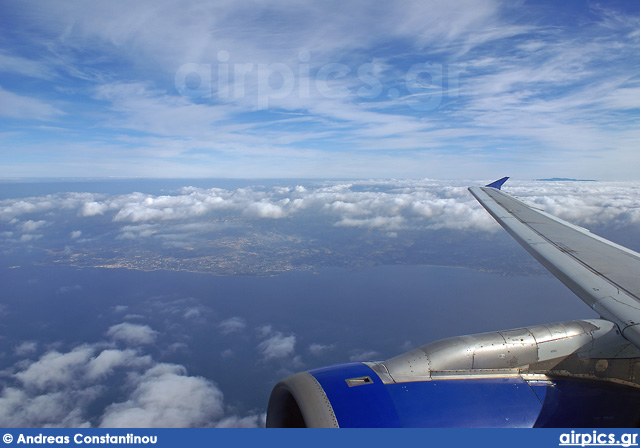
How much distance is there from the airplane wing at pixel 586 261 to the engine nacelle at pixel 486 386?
0.43 metres

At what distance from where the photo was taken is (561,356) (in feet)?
11.2

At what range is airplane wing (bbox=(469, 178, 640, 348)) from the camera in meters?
3.32

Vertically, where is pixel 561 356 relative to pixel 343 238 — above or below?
above

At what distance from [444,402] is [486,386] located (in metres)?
0.65

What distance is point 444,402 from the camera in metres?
2.86

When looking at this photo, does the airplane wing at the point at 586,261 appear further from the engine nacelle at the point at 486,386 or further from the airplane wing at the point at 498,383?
the engine nacelle at the point at 486,386

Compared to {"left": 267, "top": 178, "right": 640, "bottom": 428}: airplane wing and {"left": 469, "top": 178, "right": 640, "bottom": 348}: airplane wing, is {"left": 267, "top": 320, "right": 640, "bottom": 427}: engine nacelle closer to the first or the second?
{"left": 267, "top": 178, "right": 640, "bottom": 428}: airplane wing

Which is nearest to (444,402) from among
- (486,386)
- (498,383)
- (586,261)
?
(486,386)

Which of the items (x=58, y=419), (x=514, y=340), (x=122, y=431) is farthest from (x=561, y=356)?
(x=58, y=419)

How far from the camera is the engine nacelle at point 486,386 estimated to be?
8.72 ft

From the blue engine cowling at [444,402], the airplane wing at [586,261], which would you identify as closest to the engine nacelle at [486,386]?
the blue engine cowling at [444,402]

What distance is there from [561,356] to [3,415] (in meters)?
70.5

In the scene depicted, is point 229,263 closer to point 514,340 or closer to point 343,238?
point 343,238

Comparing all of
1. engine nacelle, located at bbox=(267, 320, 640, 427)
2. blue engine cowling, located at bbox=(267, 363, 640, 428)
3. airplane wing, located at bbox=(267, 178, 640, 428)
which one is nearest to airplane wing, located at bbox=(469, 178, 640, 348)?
airplane wing, located at bbox=(267, 178, 640, 428)
